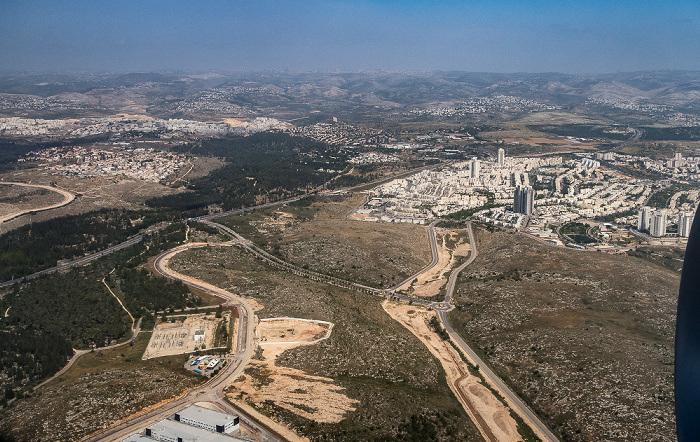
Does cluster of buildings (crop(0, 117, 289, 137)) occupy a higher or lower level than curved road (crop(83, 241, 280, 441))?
higher

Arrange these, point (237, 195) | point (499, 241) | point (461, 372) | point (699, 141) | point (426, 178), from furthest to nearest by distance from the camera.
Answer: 1. point (699, 141)
2. point (426, 178)
3. point (237, 195)
4. point (499, 241)
5. point (461, 372)

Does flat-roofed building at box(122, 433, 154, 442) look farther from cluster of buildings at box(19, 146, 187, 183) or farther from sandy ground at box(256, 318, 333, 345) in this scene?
cluster of buildings at box(19, 146, 187, 183)

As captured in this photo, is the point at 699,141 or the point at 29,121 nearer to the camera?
the point at 699,141

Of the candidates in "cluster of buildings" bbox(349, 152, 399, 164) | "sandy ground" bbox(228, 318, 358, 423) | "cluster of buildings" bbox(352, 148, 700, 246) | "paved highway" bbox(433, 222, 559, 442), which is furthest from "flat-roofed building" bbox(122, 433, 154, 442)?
"cluster of buildings" bbox(349, 152, 399, 164)

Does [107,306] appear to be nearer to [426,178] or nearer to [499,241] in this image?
[499,241]

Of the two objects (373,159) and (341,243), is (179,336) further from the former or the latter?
(373,159)

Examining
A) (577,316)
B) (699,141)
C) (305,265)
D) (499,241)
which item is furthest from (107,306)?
(699,141)

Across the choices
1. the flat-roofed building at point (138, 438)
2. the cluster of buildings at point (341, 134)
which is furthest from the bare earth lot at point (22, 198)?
the cluster of buildings at point (341, 134)
